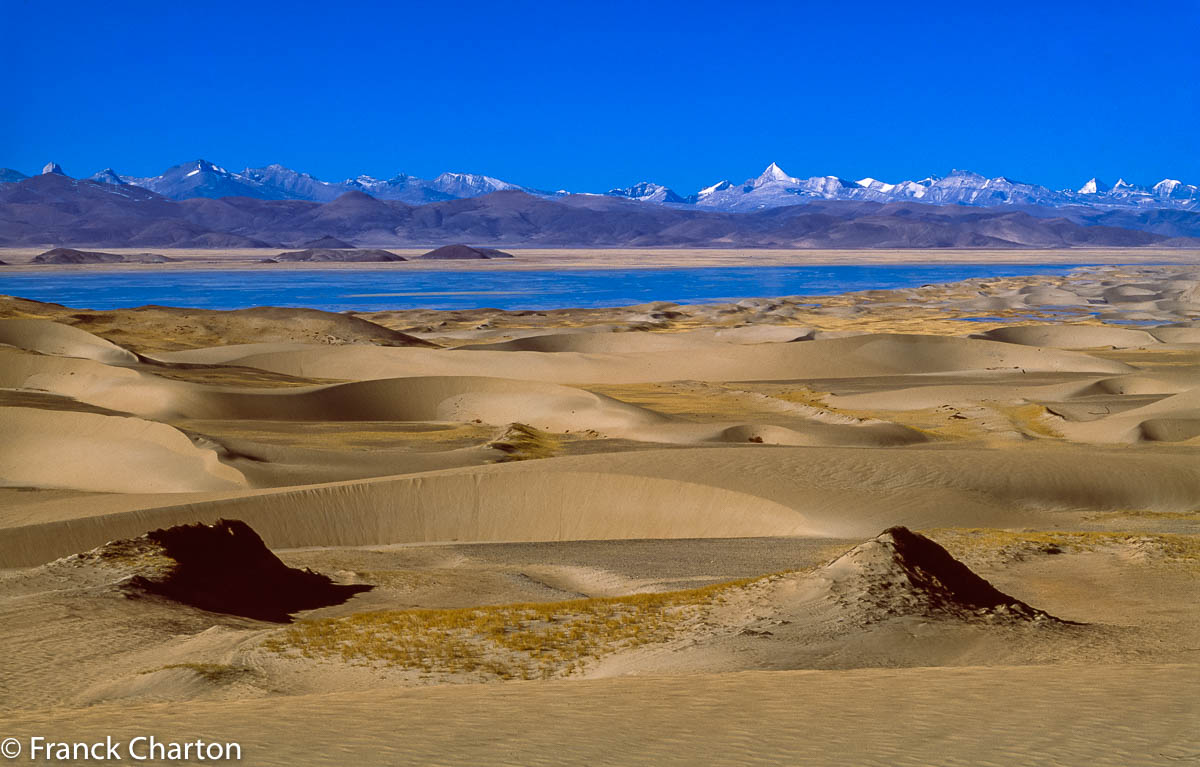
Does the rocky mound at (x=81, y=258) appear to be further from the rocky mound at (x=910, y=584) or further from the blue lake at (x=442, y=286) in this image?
the rocky mound at (x=910, y=584)

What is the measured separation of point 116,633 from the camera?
27.3 feet

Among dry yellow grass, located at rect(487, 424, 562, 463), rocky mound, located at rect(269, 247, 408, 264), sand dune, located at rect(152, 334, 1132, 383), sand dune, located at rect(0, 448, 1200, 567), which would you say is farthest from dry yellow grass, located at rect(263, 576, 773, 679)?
rocky mound, located at rect(269, 247, 408, 264)

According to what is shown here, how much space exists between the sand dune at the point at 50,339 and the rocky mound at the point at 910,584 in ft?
82.6

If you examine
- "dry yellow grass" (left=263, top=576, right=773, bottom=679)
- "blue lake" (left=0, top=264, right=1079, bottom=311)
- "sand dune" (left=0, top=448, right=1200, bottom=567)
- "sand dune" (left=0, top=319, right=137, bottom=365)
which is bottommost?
"sand dune" (left=0, top=448, right=1200, bottom=567)

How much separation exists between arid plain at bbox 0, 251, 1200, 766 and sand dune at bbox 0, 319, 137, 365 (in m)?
0.47

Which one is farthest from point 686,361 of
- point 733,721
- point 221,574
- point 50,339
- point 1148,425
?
point 733,721

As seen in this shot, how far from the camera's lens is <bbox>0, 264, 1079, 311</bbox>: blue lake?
61625mm

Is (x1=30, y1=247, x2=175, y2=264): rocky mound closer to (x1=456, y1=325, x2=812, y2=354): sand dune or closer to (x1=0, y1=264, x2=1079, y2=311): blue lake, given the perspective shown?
(x1=0, y1=264, x2=1079, y2=311): blue lake

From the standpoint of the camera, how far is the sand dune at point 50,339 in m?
30.0

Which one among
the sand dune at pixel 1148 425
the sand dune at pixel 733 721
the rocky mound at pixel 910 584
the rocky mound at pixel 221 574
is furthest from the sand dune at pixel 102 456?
the sand dune at pixel 1148 425

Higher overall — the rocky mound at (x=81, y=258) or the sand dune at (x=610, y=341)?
the rocky mound at (x=81, y=258)

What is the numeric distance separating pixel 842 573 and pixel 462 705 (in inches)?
143

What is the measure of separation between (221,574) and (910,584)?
580cm

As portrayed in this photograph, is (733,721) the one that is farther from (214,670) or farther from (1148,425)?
(1148,425)
